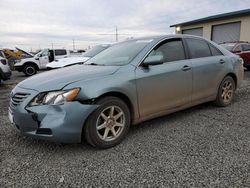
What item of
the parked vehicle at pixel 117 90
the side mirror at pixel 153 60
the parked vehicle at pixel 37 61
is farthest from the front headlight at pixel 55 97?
the parked vehicle at pixel 37 61

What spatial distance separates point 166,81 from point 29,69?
13.3 m

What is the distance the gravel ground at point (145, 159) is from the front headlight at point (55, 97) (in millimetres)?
692

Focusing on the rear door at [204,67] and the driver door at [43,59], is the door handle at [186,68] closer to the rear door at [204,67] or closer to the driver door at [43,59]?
the rear door at [204,67]

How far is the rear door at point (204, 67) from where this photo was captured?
166 inches

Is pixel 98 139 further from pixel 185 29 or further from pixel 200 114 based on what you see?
Answer: pixel 185 29

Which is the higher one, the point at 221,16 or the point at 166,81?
the point at 221,16

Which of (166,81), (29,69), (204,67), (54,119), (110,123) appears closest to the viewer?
(54,119)

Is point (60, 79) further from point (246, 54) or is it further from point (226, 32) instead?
point (226, 32)

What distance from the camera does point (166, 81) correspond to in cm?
371

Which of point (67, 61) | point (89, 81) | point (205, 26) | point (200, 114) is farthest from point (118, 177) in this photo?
point (205, 26)

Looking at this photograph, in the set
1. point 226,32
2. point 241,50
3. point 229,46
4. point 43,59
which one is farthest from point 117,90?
point 226,32

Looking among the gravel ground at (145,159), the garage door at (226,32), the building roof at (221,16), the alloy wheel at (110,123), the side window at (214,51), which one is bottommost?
the gravel ground at (145,159)

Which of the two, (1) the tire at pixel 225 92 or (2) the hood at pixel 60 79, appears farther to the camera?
(1) the tire at pixel 225 92

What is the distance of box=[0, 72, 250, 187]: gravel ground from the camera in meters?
2.43
